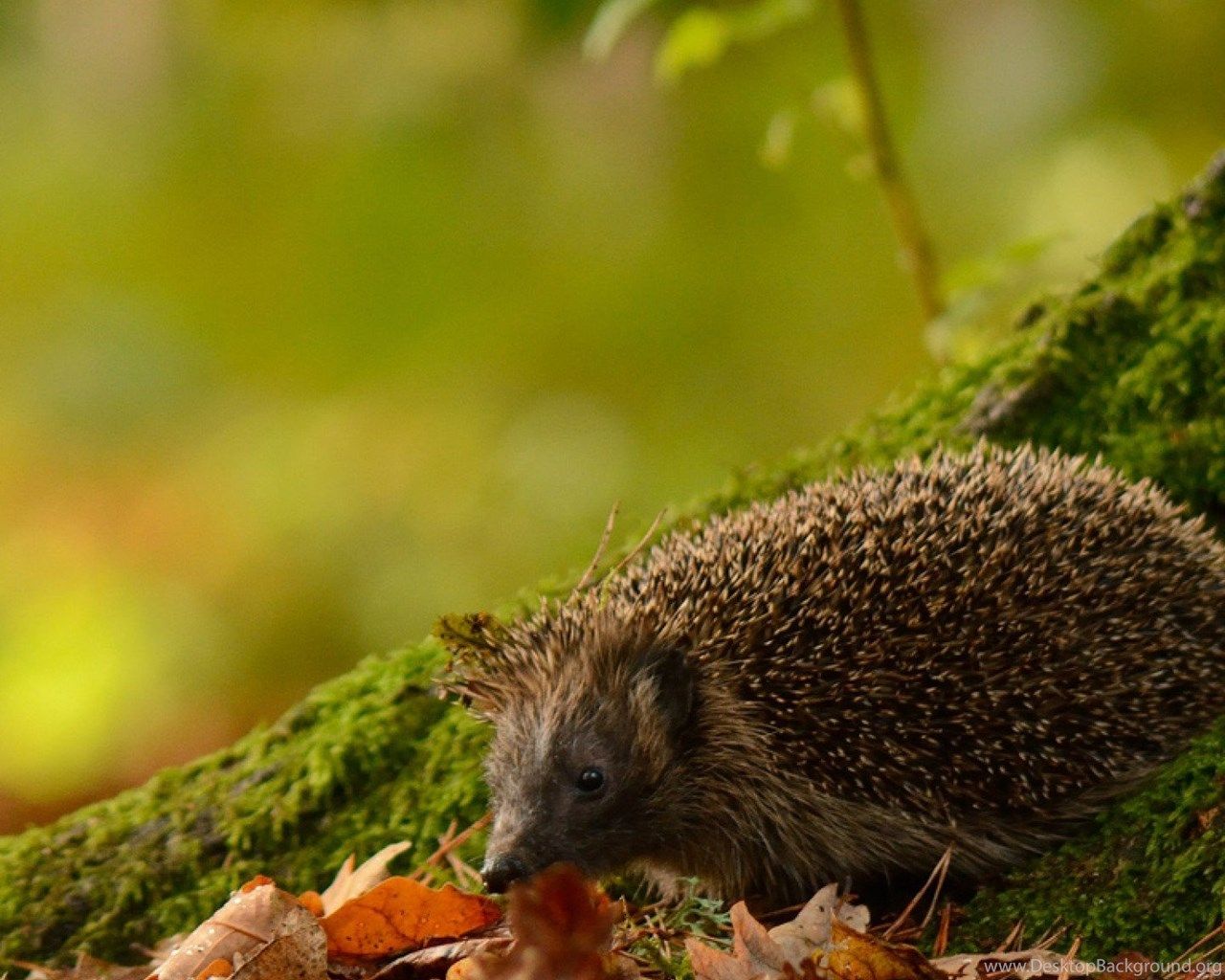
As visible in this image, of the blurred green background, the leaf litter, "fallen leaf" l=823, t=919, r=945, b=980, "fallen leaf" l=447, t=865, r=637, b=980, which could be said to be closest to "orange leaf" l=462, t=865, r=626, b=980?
"fallen leaf" l=447, t=865, r=637, b=980

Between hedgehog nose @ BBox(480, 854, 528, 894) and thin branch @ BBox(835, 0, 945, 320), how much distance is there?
4.43 metres

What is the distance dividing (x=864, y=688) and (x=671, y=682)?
60cm

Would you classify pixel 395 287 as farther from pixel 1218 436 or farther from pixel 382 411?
pixel 1218 436

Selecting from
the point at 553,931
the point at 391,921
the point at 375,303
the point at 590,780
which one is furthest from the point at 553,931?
the point at 375,303

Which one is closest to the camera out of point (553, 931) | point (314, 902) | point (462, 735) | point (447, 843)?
point (553, 931)

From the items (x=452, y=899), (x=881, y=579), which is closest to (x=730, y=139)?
(x=881, y=579)

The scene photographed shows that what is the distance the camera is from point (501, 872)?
13.3 feet

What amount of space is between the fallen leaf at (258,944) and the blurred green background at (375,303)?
6.59 meters

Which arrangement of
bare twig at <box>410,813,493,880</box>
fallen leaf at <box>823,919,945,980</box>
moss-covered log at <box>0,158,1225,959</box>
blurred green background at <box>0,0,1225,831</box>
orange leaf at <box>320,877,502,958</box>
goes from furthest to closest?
1. blurred green background at <box>0,0,1225,831</box>
2. moss-covered log at <box>0,158,1225,959</box>
3. bare twig at <box>410,813,493,880</box>
4. orange leaf at <box>320,877,502,958</box>
5. fallen leaf at <box>823,919,945,980</box>

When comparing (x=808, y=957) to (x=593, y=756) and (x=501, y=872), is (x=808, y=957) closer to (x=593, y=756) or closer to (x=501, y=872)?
(x=501, y=872)

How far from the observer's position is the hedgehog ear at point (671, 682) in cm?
447

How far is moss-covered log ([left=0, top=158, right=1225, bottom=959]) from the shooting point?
4.95 meters

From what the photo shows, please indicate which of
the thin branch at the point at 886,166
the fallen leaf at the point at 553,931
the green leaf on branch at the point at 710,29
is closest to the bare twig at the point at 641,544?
the fallen leaf at the point at 553,931

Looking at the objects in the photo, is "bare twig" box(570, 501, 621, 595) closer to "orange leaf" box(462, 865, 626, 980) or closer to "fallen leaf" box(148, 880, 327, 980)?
"fallen leaf" box(148, 880, 327, 980)
